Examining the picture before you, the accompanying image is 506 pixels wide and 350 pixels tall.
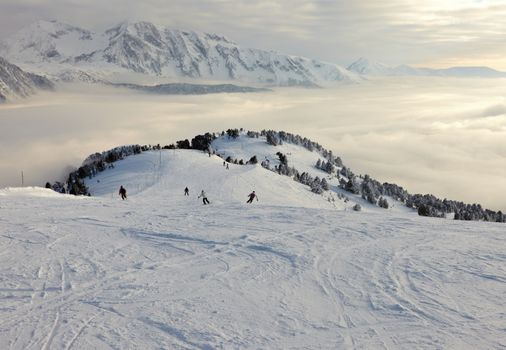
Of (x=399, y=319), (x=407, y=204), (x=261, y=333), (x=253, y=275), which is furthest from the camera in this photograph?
(x=407, y=204)

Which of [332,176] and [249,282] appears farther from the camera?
[332,176]

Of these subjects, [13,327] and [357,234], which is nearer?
[13,327]

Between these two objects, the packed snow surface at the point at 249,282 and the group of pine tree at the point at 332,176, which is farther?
the group of pine tree at the point at 332,176

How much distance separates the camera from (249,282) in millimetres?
13484

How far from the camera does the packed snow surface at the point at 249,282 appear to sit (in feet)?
33.3

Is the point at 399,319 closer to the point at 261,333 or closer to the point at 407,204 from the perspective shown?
the point at 261,333

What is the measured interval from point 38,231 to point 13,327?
1030 cm

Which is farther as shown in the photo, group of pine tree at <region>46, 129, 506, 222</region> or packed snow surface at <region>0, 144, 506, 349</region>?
group of pine tree at <region>46, 129, 506, 222</region>

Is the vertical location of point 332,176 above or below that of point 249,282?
above

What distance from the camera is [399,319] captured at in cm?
1093

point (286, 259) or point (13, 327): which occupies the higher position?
point (286, 259)

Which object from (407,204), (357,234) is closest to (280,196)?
(357,234)

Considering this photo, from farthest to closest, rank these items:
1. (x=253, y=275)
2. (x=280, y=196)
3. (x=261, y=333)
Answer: (x=280, y=196) < (x=253, y=275) < (x=261, y=333)

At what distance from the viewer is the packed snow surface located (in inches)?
400
